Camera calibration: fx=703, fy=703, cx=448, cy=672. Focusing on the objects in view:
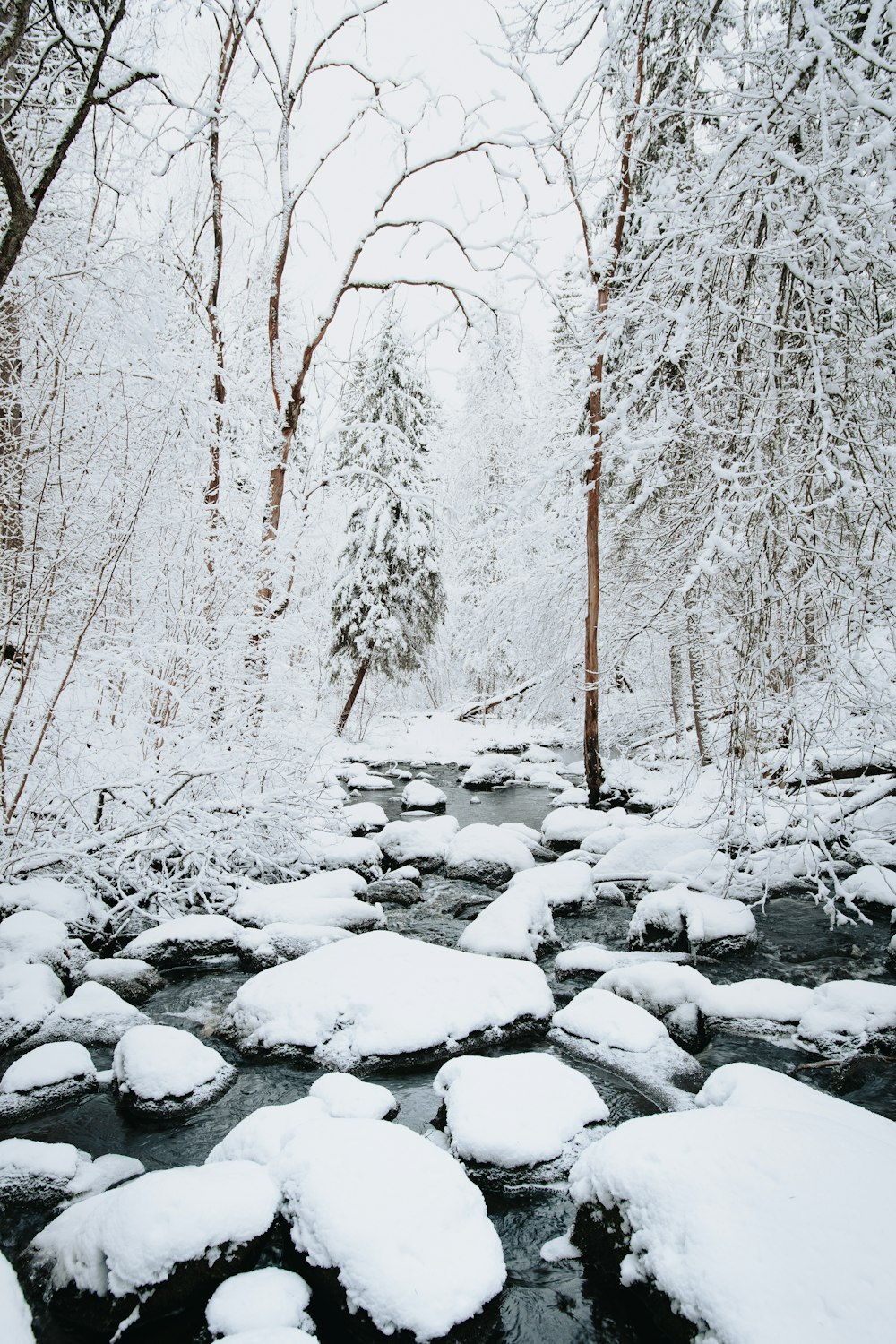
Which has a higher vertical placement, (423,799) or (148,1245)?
(148,1245)

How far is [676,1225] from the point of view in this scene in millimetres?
2291

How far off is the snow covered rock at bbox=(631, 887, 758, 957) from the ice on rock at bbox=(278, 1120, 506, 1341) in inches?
124

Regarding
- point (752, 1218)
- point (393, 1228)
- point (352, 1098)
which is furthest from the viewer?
point (352, 1098)

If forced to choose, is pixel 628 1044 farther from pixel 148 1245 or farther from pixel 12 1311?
pixel 12 1311

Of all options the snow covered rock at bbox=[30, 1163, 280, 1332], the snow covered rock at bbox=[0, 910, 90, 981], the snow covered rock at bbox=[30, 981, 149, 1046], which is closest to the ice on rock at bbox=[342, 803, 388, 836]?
the snow covered rock at bbox=[0, 910, 90, 981]

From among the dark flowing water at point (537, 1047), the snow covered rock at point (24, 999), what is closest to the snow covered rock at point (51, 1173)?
the dark flowing water at point (537, 1047)

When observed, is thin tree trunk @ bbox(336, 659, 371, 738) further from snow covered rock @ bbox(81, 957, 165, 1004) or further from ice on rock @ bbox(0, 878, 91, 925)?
snow covered rock @ bbox(81, 957, 165, 1004)

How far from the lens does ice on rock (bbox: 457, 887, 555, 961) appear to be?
515cm

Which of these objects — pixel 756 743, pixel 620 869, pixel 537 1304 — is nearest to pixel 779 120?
pixel 756 743

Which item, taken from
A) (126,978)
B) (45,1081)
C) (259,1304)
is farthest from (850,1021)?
(126,978)

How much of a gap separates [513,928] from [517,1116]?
7.10 ft

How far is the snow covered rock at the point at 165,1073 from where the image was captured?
3.41 metres

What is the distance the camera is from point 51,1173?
9.39ft

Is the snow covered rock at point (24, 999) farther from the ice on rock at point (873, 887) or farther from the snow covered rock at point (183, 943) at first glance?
the ice on rock at point (873, 887)
